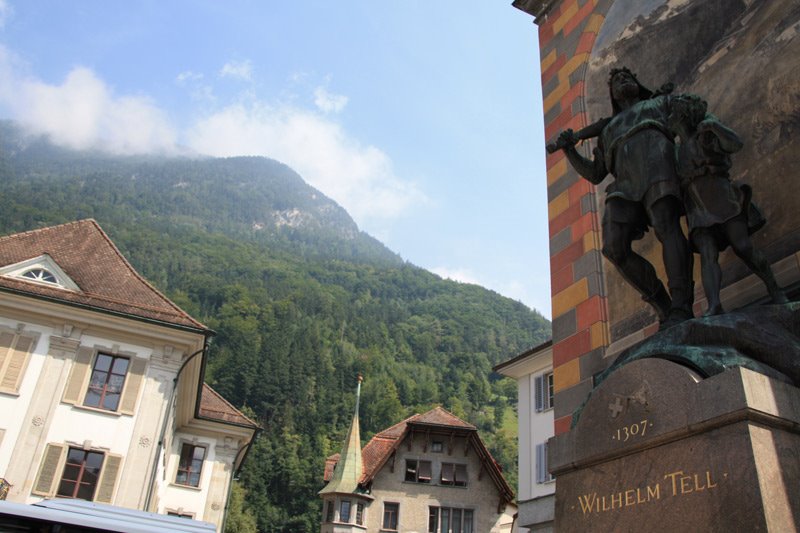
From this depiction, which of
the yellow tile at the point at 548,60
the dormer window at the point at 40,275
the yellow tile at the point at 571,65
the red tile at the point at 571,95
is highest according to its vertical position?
the dormer window at the point at 40,275

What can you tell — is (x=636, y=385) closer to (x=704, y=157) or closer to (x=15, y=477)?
(x=704, y=157)

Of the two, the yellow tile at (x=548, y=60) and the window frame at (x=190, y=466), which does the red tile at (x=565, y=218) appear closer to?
the yellow tile at (x=548, y=60)

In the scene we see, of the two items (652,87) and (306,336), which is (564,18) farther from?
(306,336)

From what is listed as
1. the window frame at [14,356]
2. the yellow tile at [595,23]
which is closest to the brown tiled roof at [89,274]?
the window frame at [14,356]

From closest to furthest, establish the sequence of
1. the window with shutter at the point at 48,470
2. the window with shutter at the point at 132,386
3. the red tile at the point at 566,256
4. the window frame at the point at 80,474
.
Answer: the red tile at the point at 566,256, the window with shutter at the point at 48,470, the window frame at the point at 80,474, the window with shutter at the point at 132,386

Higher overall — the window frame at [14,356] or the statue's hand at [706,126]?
the window frame at [14,356]

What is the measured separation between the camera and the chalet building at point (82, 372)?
71.1ft

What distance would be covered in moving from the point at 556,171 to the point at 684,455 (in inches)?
218

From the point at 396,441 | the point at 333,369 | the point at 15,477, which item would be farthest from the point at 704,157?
the point at 333,369

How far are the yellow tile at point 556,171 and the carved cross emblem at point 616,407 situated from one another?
4.76 metres

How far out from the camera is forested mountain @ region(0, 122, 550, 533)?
303 ft

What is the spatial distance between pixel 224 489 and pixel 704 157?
102ft

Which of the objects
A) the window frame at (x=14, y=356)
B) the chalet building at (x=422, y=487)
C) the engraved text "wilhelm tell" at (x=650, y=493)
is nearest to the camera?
the engraved text "wilhelm tell" at (x=650, y=493)

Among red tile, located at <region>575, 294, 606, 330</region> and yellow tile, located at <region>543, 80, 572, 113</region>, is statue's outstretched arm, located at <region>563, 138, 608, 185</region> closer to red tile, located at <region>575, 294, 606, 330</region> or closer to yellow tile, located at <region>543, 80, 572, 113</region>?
red tile, located at <region>575, 294, 606, 330</region>
